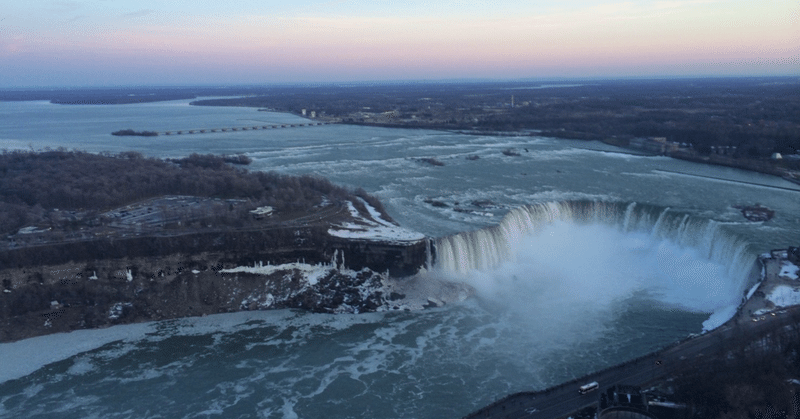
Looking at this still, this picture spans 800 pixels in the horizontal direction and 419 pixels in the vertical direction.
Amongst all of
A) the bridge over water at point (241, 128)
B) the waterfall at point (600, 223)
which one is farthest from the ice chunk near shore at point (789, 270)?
the bridge over water at point (241, 128)

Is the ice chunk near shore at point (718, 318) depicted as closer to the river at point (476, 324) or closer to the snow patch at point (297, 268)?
the river at point (476, 324)

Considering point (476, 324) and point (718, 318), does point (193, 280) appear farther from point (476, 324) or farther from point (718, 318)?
point (718, 318)

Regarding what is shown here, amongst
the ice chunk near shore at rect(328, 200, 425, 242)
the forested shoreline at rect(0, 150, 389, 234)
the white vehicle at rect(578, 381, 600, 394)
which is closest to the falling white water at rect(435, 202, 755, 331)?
the ice chunk near shore at rect(328, 200, 425, 242)

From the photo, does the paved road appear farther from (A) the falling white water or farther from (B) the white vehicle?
(A) the falling white water

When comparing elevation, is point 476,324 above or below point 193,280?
below

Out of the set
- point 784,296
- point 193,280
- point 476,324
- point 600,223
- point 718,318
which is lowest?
point 476,324

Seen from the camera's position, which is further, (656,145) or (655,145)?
(655,145)

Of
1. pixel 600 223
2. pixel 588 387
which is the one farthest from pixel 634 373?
pixel 600 223
